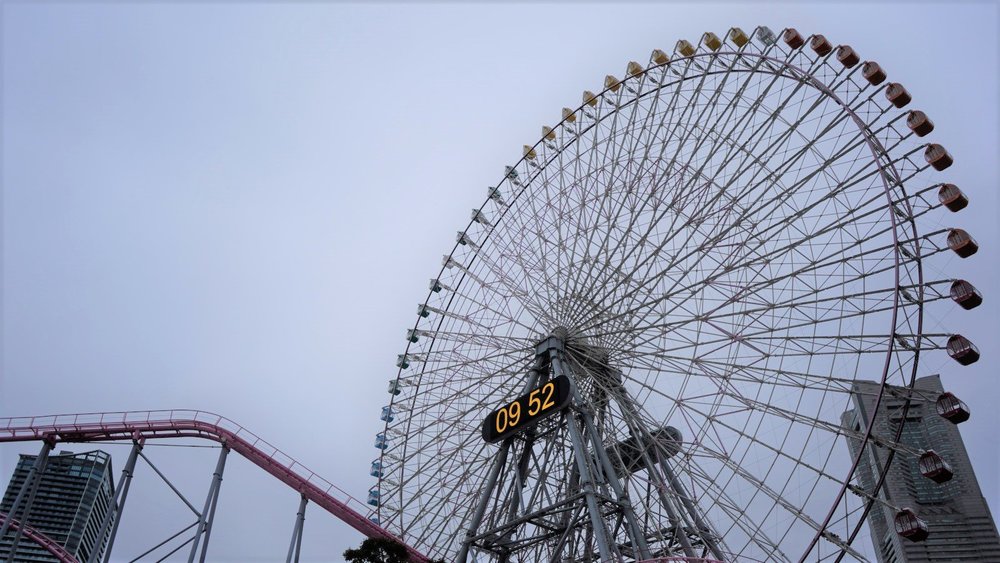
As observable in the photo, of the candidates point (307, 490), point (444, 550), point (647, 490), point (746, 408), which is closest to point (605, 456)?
point (647, 490)

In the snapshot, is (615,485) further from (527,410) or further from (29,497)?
(29,497)

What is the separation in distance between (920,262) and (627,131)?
1187 cm

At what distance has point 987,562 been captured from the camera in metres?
90.9

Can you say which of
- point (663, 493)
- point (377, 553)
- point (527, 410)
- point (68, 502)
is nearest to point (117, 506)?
point (377, 553)

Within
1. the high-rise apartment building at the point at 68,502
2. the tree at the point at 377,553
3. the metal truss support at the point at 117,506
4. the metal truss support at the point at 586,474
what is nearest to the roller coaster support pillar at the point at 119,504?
the metal truss support at the point at 117,506

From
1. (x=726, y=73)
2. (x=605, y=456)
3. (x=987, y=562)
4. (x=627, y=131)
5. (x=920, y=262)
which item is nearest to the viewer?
(x=920, y=262)

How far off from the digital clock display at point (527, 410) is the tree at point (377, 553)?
556 centimetres

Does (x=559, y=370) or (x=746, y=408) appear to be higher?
(x=559, y=370)

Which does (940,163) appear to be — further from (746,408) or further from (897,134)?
(746,408)

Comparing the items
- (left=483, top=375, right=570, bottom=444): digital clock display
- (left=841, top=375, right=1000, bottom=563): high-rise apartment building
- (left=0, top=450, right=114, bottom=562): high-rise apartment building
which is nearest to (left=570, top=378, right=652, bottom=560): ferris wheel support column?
(left=483, top=375, right=570, bottom=444): digital clock display

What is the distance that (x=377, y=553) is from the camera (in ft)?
89.1

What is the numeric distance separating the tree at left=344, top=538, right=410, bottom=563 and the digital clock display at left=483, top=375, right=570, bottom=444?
556cm

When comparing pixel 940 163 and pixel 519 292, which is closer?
pixel 940 163

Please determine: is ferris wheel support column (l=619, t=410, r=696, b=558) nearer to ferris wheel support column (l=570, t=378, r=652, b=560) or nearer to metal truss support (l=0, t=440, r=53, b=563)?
ferris wheel support column (l=570, t=378, r=652, b=560)
